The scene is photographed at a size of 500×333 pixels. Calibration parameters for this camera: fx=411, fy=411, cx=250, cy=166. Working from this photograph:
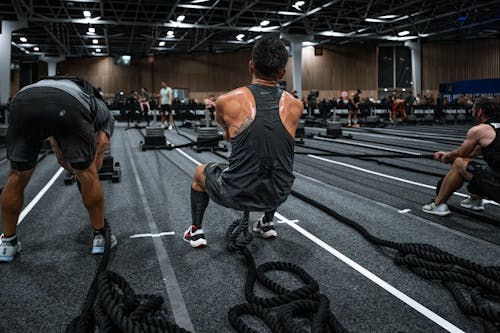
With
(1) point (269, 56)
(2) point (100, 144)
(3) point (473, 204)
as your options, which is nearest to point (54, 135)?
(2) point (100, 144)

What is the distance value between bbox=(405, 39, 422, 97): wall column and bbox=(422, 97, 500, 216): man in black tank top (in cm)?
2114

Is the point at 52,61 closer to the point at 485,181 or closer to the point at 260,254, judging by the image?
the point at 260,254

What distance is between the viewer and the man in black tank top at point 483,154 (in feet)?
9.20

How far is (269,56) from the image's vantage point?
209cm

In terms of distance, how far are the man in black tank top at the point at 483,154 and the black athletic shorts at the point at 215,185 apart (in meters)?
1.70

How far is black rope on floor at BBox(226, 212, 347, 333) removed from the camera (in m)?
1.55

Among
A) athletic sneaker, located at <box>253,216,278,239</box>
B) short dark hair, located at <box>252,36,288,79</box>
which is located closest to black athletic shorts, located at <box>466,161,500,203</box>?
athletic sneaker, located at <box>253,216,278,239</box>

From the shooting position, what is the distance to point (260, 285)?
201 cm

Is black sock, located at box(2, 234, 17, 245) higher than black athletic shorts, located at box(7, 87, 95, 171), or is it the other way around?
black athletic shorts, located at box(7, 87, 95, 171)

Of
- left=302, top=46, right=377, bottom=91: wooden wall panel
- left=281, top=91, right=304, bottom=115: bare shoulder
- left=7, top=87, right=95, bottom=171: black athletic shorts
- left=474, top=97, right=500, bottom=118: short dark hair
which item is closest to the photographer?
left=7, top=87, right=95, bottom=171: black athletic shorts

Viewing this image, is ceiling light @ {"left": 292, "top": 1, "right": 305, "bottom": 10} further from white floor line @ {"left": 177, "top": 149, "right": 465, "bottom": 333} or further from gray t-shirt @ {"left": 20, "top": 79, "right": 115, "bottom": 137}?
gray t-shirt @ {"left": 20, "top": 79, "right": 115, "bottom": 137}

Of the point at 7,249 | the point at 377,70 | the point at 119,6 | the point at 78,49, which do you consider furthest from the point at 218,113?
the point at 78,49

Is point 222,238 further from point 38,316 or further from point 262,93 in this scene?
point 38,316

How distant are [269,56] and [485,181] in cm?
182
